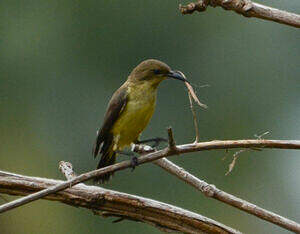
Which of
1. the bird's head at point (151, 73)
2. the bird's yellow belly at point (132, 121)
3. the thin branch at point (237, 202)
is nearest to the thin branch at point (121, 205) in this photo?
the thin branch at point (237, 202)

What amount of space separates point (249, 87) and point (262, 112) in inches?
21.9

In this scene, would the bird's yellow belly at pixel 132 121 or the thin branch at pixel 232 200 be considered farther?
the bird's yellow belly at pixel 132 121

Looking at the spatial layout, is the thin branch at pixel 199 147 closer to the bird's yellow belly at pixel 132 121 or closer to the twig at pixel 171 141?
the twig at pixel 171 141

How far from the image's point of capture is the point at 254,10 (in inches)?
143

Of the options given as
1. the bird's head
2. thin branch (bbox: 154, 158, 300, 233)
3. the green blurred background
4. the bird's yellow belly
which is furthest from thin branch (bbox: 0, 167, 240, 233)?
the green blurred background

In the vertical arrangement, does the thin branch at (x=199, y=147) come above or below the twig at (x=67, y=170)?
above

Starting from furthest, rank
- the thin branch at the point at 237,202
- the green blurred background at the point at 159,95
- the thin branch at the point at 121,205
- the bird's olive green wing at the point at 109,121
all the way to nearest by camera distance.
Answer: the green blurred background at the point at 159,95 < the bird's olive green wing at the point at 109,121 < the thin branch at the point at 121,205 < the thin branch at the point at 237,202

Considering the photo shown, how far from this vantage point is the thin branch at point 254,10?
356 centimetres

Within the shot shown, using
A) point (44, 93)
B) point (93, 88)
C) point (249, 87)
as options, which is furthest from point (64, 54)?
point (249, 87)

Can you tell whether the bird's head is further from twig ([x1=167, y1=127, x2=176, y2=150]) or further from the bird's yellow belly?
twig ([x1=167, y1=127, x2=176, y2=150])

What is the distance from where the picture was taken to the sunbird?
515 cm

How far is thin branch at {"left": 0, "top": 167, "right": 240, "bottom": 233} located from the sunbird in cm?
105

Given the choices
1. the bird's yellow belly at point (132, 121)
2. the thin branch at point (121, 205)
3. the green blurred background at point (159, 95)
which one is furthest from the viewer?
the green blurred background at point (159, 95)

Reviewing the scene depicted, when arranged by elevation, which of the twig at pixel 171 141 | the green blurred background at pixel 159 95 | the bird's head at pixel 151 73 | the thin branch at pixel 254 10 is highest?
the thin branch at pixel 254 10
